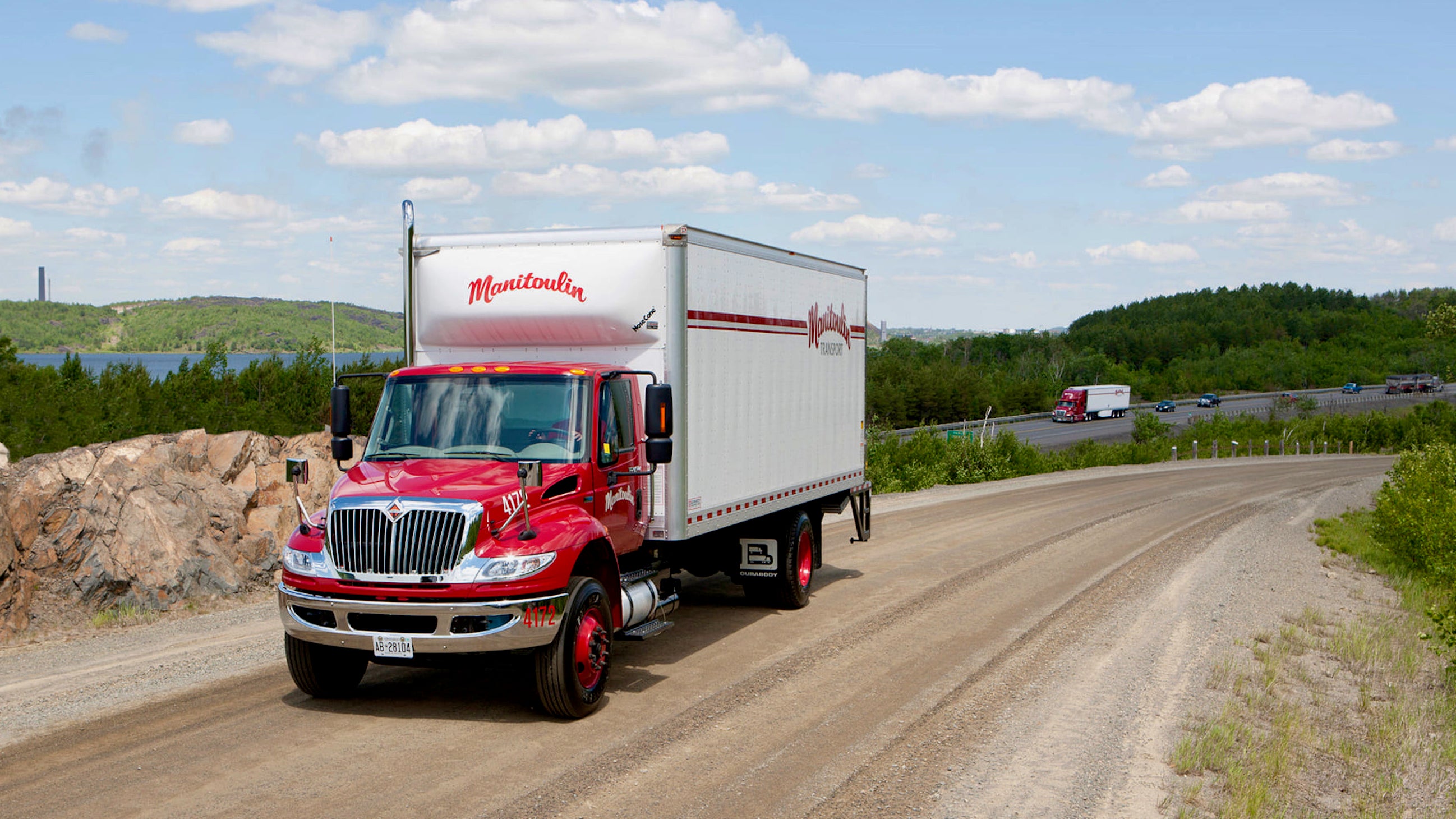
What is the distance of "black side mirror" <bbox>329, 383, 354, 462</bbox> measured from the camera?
9484 millimetres

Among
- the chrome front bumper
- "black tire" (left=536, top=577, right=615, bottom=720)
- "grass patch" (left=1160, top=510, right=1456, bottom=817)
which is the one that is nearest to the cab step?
"black tire" (left=536, top=577, right=615, bottom=720)

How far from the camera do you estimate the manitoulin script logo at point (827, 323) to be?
13391mm

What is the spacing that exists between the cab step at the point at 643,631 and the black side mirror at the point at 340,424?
276 cm

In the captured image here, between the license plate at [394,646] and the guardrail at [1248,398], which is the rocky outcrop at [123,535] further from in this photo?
the guardrail at [1248,398]

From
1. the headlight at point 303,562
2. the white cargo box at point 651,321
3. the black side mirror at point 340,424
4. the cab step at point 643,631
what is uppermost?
the white cargo box at point 651,321

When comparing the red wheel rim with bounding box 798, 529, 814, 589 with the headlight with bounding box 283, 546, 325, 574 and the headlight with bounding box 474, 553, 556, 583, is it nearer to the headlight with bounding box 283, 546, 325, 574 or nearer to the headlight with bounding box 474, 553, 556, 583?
the headlight with bounding box 474, 553, 556, 583

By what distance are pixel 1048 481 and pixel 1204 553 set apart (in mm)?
18669

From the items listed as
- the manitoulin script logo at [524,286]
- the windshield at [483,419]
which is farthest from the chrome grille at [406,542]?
the manitoulin script logo at [524,286]

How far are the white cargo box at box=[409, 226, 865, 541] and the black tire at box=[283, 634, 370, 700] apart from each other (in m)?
2.75

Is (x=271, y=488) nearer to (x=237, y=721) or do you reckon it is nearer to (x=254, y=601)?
(x=254, y=601)

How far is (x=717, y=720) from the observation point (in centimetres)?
838

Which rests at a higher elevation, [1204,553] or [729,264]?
[729,264]

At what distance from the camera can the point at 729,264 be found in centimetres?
1094

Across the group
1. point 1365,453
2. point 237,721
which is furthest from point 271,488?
point 1365,453
